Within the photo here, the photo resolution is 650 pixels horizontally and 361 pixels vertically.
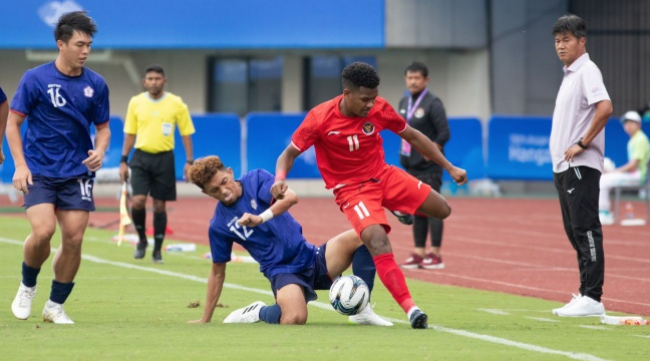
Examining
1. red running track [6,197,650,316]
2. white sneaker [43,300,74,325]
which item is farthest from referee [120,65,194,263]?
white sneaker [43,300,74,325]

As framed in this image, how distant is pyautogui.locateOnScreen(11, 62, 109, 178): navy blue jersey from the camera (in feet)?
29.5

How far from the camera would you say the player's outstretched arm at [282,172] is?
29.1ft

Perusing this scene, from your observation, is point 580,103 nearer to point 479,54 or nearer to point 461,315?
point 461,315

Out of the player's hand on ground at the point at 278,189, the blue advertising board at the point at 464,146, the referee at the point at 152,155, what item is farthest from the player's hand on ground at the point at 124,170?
the blue advertising board at the point at 464,146

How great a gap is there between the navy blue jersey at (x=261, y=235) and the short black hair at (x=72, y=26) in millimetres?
1638

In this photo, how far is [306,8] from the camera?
30.6 m

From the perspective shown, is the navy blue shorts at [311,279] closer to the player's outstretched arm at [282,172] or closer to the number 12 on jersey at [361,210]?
the number 12 on jersey at [361,210]

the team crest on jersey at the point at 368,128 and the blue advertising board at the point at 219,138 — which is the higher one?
the team crest on jersey at the point at 368,128

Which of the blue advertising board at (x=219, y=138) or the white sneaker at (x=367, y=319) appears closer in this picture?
the white sneaker at (x=367, y=319)

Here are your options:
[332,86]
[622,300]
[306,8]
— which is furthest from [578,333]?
[332,86]

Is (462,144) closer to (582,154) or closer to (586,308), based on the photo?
(582,154)

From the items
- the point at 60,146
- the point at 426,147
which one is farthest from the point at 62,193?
the point at 426,147

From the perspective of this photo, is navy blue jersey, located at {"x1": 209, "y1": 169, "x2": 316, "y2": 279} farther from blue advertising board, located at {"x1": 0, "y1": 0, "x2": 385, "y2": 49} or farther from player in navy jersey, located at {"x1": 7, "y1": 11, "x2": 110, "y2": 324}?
blue advertising board, located at {"x1": 0, "y1": 0, "x2": 385, "y2": 49}

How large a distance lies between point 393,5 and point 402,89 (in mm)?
2894
